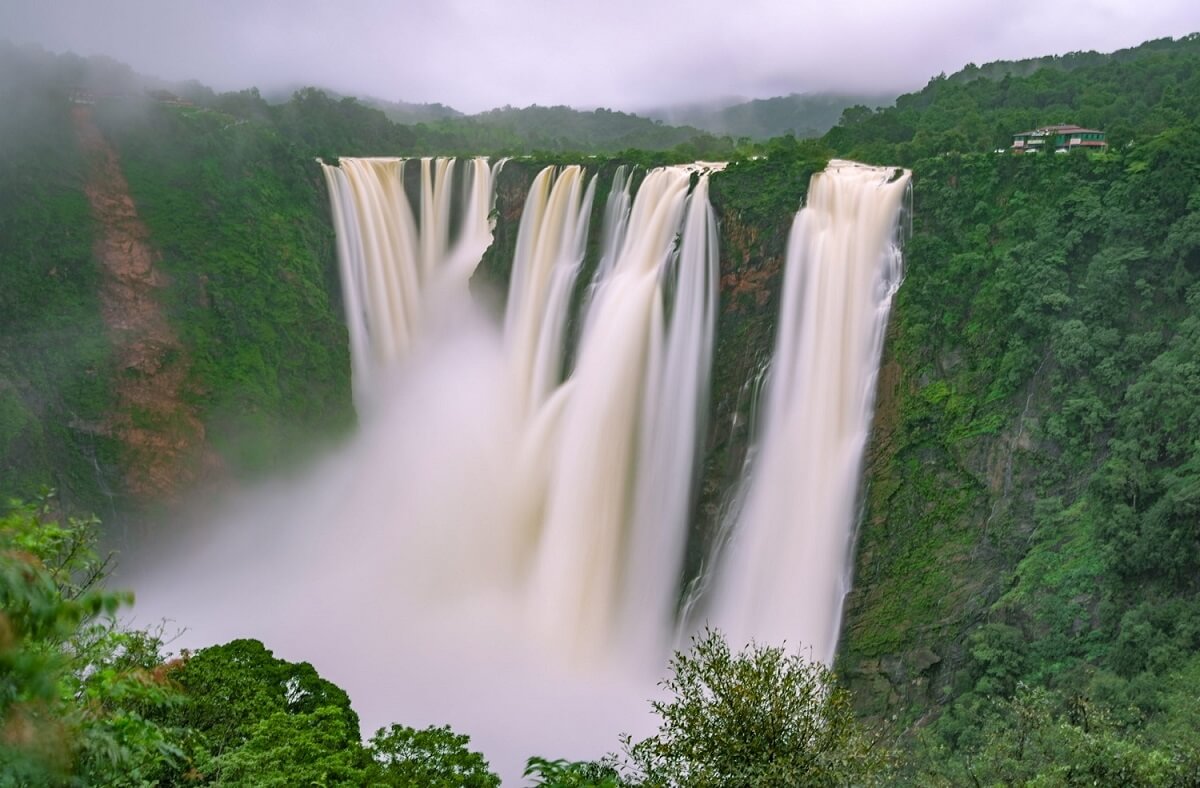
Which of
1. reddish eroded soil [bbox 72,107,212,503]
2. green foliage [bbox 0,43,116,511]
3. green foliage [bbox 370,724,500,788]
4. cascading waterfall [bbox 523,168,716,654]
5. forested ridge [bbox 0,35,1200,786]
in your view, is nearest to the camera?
forested ridge [bbox 0,35,1200,786]

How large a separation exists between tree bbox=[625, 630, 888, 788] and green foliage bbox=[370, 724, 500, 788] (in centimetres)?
197

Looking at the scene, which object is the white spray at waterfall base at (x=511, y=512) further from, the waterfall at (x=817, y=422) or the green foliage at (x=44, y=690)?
the green foliage at (x=44, y=690)

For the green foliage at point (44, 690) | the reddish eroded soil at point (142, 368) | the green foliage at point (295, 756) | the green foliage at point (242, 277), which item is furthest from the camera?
the green foliage at point (242, 277)

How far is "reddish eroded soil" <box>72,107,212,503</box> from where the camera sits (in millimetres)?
26281

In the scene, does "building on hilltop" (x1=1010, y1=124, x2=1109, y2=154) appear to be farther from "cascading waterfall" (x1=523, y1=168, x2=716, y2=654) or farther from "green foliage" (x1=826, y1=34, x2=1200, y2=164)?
"cascading waterfall" (x1=523, y1=168, x2=716, y2=654)

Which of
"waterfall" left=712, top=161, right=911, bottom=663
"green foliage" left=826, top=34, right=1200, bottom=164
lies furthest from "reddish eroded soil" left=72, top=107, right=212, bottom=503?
"green foliage" left=826, top=34, right=1200, bottom=164

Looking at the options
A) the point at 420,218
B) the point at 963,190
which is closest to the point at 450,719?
the point at 963,190

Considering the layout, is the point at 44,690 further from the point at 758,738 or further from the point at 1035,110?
the point at 1035,110

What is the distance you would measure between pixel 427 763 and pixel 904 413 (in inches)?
575

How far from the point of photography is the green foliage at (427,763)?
1001 centimetres

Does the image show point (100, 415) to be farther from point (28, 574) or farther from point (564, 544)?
point (28, 574)

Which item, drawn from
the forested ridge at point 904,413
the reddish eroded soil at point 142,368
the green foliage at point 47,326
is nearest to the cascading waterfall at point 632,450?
the forested ridge at point 904,413

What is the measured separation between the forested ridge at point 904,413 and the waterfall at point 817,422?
2.04 feet

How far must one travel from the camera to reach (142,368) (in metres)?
26.6
